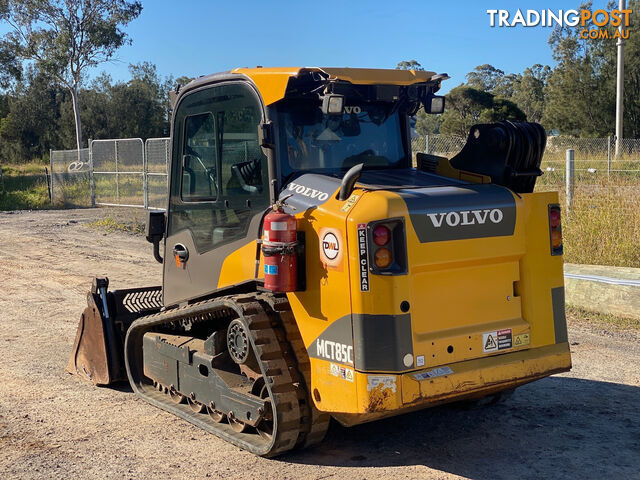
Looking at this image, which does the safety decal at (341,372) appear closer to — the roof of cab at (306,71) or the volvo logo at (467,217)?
the volvo logo at (467,217)

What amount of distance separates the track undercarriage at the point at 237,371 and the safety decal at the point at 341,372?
274 millimetres

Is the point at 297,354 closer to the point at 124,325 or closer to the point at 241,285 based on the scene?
the point at 241,285

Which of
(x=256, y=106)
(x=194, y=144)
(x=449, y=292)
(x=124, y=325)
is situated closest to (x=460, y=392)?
(x=449, y=292)

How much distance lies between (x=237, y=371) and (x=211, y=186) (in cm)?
130

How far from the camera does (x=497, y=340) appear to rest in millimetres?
4414

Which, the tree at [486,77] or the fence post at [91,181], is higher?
the tree at [486,77]

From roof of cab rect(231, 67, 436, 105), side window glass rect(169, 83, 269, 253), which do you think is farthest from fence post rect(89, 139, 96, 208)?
roof of cab rect(231, 67, 436, 105)

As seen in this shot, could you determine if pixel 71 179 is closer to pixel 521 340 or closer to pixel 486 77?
pixel 521 340

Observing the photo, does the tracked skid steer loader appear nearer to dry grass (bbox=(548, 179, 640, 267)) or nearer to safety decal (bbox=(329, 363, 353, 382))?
safety decal (bbox=(329, 363, 353, 382))

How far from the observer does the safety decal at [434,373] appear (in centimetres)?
408

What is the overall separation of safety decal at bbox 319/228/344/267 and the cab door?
63cm

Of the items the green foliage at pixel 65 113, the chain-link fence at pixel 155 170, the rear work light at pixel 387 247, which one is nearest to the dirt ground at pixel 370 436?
the rear work light at pixel 387 247

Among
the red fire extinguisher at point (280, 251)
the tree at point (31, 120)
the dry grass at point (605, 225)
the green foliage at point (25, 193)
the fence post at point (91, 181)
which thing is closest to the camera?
the red fire extinguisher at point (280, 251)

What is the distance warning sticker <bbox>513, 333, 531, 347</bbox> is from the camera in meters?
4.49
